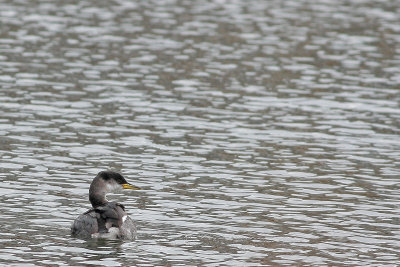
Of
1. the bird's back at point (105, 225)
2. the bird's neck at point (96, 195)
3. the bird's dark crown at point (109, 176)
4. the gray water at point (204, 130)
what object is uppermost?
the bird's dark crown at point (109, 176)

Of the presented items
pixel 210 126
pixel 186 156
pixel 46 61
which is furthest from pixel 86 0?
pixel 186 156

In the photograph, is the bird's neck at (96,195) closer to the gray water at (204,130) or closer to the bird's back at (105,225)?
the gray water at (204,130)

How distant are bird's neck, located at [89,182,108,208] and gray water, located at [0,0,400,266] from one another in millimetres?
582

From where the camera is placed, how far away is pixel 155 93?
27.2 meters

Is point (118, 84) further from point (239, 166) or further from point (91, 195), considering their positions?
point (91, 195)

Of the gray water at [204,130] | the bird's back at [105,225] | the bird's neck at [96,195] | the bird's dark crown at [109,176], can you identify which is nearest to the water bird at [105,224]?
the bird's back at [105,225]

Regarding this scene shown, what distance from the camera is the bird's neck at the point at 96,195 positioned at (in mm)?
16609

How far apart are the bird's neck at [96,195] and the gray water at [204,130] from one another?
1.91 feet

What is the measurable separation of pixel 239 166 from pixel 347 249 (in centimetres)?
550

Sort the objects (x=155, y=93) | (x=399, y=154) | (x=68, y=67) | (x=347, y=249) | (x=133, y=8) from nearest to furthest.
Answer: (x=347, y=249) → (x=399, y=154) → (x=155, y=93) → (x=68, y=67) → (x=133, y=8)

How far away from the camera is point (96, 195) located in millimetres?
16609

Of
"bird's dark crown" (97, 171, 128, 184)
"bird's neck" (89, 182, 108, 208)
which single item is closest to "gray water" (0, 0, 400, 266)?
"bird's neck" (89, 182, 108, 208)

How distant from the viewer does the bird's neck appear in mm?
16609

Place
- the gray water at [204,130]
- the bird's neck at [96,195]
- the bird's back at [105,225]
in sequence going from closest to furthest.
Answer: the bird's back at [105,225] → the gray water at [204,130] → the bird's neck at [96,195]
